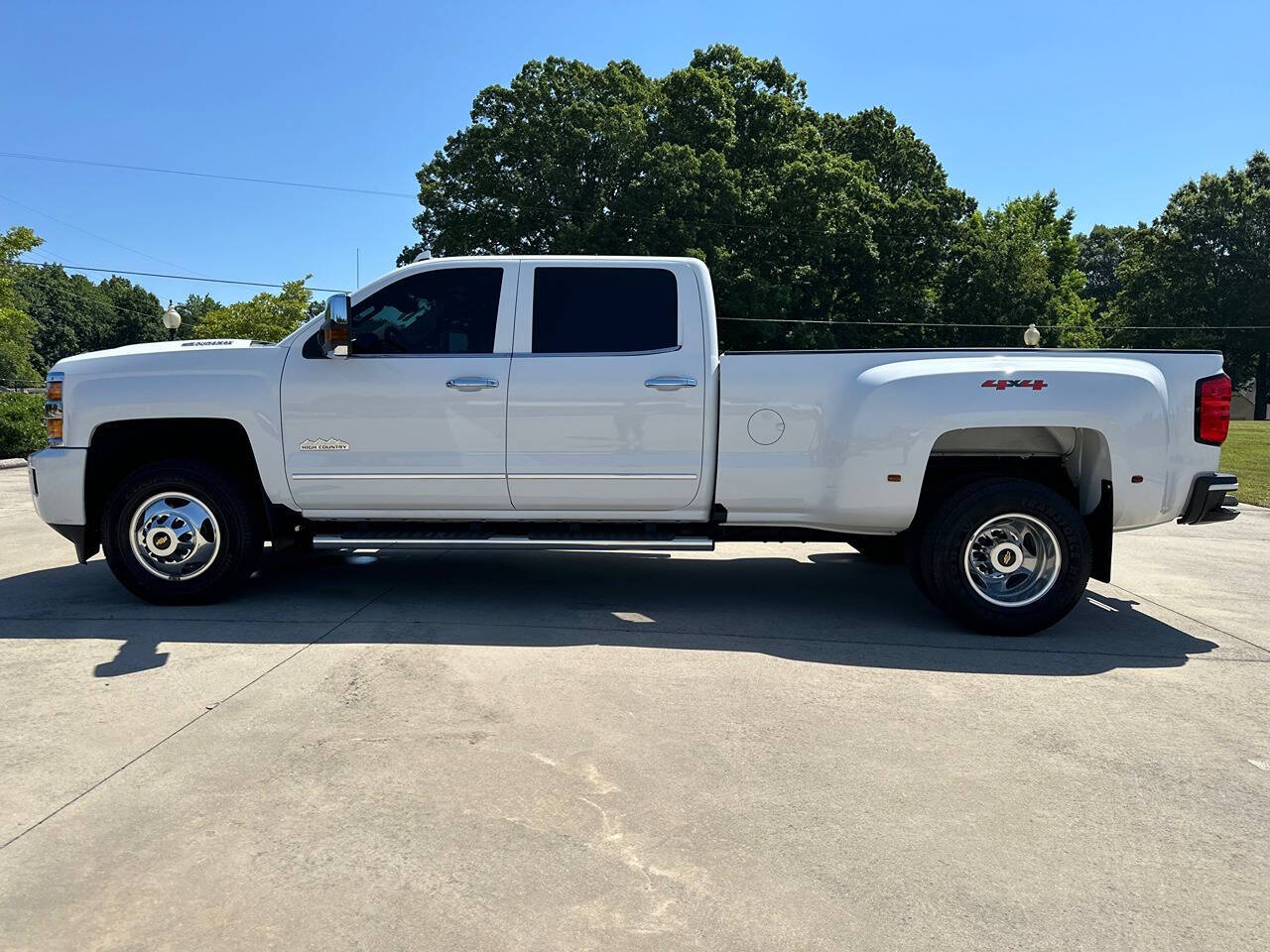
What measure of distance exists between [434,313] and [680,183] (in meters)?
31.5

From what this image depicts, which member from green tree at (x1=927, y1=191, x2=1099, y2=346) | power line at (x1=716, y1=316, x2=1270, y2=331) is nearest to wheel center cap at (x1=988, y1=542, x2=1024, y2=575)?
power line at (x1=716, y1=316, x2=1270, y2=331)

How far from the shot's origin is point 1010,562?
5.62 meters

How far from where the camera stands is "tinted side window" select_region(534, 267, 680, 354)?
589 cm

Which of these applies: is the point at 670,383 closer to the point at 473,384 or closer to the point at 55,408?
the point at 473,384

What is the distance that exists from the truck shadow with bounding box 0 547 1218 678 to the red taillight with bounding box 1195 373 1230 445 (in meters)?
1.24

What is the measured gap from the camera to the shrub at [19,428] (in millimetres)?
17156

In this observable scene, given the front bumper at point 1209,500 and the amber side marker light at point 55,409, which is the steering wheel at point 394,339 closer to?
the amber side marker light at point 55,409

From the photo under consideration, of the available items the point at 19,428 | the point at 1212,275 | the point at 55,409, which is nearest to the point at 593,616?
the point at 55,409

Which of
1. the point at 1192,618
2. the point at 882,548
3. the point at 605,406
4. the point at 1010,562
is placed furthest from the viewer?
the point at 882,548

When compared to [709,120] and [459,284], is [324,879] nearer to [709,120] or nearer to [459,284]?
[459,284]

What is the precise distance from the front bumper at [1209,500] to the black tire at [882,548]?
1975mm

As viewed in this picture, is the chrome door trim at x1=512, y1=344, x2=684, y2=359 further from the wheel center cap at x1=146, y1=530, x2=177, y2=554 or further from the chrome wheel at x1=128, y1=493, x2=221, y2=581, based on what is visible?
the wheel center cap at x1=146, y1=530, x2=177, y2=554

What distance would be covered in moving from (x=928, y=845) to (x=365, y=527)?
4.13m

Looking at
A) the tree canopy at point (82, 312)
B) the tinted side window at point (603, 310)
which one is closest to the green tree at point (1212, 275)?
the tinted side window at point (603, 310)
